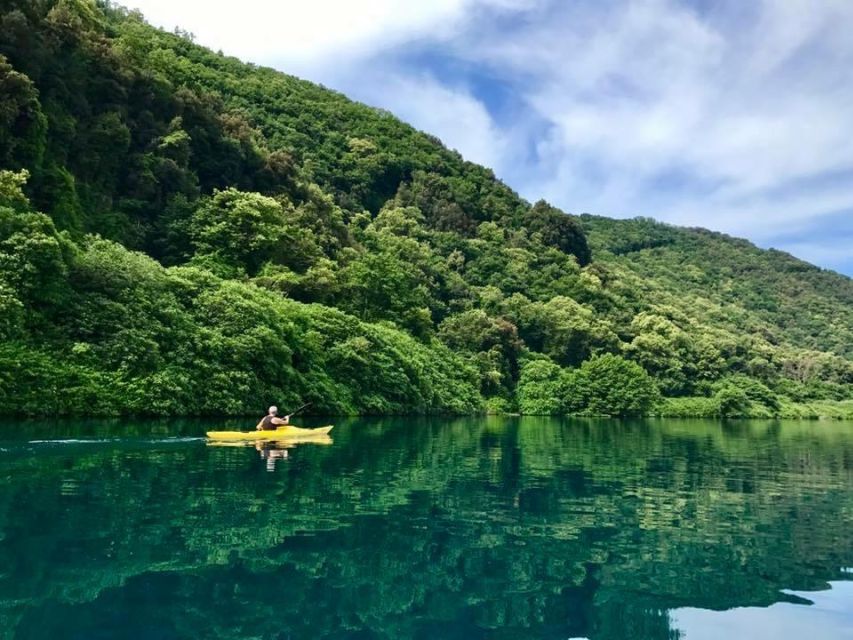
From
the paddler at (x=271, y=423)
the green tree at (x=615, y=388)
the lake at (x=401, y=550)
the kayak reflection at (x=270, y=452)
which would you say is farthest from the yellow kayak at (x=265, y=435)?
the green tree at (x=615, y=388)

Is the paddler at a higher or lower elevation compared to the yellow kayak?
higher

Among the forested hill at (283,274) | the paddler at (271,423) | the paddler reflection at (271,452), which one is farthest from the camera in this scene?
the forested hill at (283,274)

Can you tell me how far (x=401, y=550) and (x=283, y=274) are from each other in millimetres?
45103

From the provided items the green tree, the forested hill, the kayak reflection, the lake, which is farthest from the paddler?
the green tree

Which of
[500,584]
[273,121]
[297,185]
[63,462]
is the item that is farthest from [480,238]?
[500,584]

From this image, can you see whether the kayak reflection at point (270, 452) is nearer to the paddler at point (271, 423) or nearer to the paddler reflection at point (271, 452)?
the paddler reflection at point (271, 452)

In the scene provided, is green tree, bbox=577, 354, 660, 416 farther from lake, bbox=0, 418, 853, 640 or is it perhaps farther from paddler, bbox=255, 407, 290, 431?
lake, bbox=0, 418, 853, 640

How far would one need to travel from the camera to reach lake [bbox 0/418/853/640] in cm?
768

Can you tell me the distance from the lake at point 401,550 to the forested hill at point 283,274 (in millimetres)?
14042

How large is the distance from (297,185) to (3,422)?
48.6 m

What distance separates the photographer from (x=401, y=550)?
10.7 metres

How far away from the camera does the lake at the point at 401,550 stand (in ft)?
25.2

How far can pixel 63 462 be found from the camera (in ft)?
57.7

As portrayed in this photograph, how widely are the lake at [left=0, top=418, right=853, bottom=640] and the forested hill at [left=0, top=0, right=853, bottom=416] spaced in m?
14.0
